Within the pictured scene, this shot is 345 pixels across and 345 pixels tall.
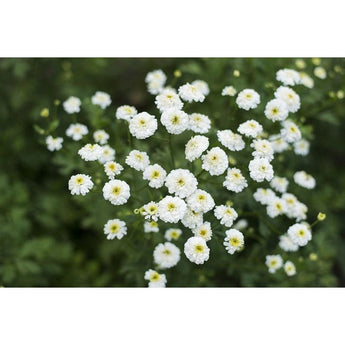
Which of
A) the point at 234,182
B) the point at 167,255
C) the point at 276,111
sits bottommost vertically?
the point at 167,255

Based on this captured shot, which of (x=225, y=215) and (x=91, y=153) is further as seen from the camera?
(x=91, y=153)

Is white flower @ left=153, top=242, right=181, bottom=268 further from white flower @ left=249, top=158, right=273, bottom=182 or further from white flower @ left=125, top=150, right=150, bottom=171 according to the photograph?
white flower @ left=249, top=158, right=273, bottom=182

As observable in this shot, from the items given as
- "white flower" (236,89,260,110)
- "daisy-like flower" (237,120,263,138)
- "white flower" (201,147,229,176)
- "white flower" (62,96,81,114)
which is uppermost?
"white flower" (62,96,81,114)

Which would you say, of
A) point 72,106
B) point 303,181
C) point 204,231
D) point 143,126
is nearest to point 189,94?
point 143,126

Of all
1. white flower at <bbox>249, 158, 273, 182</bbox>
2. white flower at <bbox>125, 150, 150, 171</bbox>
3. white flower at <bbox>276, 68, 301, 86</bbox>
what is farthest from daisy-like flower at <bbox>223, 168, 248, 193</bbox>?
white flower at <bbox>276, 68, 301, 86</bbox>

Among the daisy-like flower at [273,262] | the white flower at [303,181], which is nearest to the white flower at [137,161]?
the daisy-like flower at [273,262]

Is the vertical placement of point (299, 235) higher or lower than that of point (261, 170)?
lower

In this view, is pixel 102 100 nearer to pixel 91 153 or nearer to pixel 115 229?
pixel 91 153
